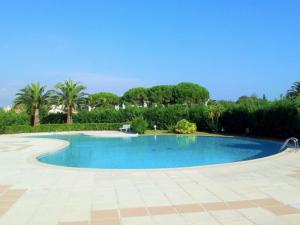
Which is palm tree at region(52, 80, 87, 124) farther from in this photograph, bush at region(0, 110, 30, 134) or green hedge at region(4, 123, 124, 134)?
bush at region(0, 110, 30, 134)

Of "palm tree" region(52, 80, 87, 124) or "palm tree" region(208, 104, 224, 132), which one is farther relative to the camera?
"palm tree" region(52, 80, 87, 124)

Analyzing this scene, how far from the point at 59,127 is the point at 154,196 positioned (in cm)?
2335

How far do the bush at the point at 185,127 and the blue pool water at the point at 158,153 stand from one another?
285 centimetres

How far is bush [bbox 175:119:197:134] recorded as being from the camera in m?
25.2

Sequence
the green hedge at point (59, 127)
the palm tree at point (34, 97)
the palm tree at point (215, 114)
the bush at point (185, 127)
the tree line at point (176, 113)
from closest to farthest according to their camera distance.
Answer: the tree line at point (176, 113), the palm tree at point (215, 114), the bush at point (185, 127), the green hedge at point (59, 127), the palm tree at point (34, 97)

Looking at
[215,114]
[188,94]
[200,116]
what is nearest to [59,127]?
[200,116]

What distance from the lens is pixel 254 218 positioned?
5.29 metres

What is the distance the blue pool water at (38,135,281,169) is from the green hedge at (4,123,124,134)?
6.93m

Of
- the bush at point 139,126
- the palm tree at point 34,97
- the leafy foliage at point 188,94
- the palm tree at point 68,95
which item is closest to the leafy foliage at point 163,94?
the leafy foliage at point 188,94

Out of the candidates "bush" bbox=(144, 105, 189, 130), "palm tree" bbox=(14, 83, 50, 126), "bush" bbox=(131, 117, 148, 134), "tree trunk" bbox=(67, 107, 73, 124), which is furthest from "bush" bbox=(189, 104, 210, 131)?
"palm tree" bbox=(14, 83, 50, 126)

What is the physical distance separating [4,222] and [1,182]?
10.7 ft

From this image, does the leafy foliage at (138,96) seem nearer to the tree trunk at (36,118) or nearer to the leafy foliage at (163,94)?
the leafy foliage at (163,94)

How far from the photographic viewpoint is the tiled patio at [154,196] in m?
5.41

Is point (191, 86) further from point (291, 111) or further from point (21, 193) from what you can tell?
point (21, 193)
